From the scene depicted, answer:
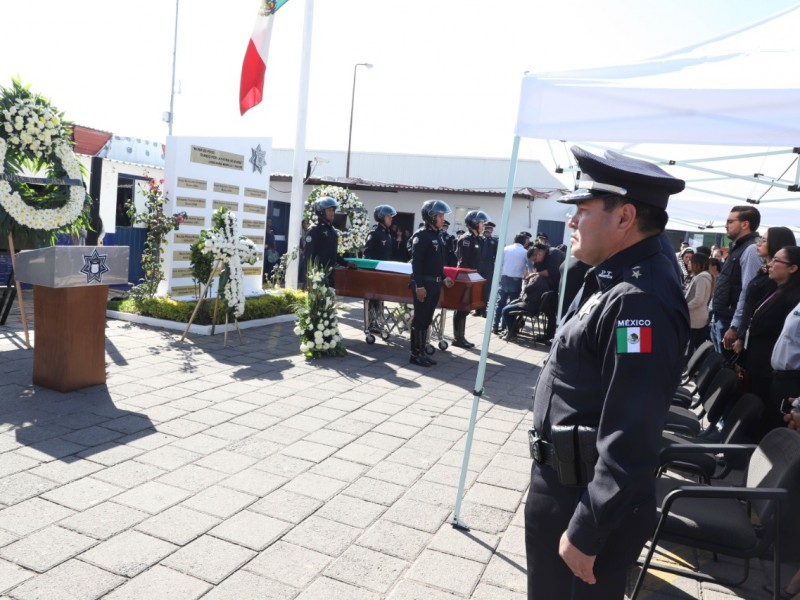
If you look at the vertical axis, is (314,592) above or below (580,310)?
below

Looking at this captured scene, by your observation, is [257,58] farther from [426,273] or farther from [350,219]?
[426,273]

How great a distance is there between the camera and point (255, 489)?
12.4 feet

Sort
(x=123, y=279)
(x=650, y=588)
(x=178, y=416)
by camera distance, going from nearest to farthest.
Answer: (x=650, y=588) → (x=178, y=416) → (x=123, y=279)

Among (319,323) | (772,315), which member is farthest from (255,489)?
(772,315)

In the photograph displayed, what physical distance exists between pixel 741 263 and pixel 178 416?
5.74 meters

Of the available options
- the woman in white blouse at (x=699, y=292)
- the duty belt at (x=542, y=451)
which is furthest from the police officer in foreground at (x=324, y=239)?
the duty belt at (x=542, y=451)

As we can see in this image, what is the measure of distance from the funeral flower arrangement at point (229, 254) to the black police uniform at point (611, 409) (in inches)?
250

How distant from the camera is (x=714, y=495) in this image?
106 inches

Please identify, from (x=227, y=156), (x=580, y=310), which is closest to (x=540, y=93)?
(x=580, y=310)

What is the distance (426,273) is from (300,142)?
5.27 metres

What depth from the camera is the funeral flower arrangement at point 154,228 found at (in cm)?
930

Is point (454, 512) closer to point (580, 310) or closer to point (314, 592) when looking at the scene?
point (314, 592)

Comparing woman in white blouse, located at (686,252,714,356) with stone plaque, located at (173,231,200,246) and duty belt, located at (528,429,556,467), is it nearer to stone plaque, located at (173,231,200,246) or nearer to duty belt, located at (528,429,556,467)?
duty belt, located at (528,429,556,467)

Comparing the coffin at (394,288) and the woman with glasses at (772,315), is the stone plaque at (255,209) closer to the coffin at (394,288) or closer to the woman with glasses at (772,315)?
the coffin at (394,288)
